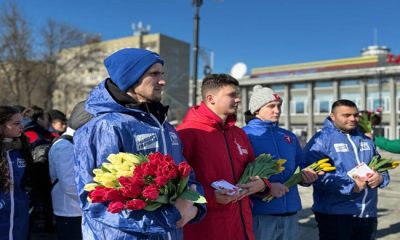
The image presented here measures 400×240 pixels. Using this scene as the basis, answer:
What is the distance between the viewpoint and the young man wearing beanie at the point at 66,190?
13.4ft

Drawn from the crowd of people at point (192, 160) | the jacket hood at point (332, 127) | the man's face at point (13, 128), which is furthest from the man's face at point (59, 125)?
the jacket hood at point (332, 127)

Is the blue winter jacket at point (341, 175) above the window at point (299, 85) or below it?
below

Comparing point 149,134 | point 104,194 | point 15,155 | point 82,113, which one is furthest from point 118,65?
point 15,155

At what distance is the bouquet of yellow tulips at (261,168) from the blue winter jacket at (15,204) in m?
2.10

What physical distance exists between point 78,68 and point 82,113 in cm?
3696

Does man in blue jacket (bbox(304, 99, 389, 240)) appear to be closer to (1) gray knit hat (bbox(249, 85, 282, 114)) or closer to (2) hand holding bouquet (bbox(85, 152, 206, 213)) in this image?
(1) gray knit hat (bbox(249, 85, 282, 114))

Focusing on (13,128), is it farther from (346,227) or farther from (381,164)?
(381,164)

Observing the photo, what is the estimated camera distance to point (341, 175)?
412 cm

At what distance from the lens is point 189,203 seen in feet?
7.35

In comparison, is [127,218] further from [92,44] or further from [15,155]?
[92,44]

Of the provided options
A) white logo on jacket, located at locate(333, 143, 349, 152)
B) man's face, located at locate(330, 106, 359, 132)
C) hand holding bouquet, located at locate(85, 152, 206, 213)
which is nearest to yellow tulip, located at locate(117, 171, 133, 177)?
hand holding bouquet, located at locate(85, 152, 206, 213)

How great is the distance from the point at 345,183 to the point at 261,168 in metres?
1.26

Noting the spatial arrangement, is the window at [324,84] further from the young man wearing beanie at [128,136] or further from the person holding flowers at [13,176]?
the young man wearing beanie at [128,136]

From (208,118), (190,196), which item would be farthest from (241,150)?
(190,196)
